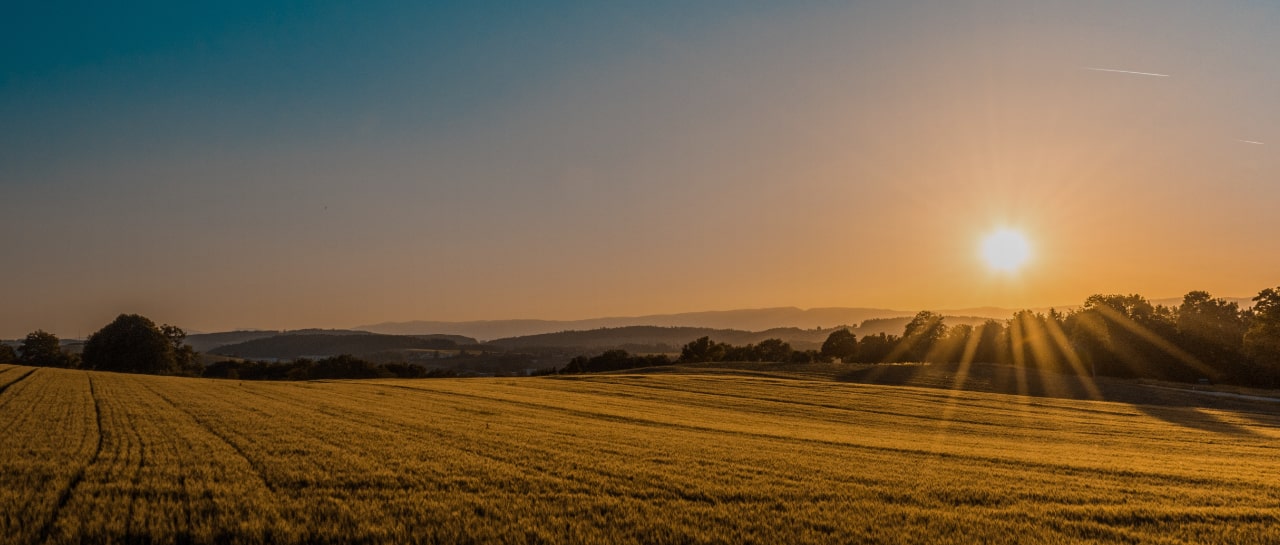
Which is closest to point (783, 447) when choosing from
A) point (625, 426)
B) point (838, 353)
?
point (625, 426)

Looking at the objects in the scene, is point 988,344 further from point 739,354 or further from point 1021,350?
point 739,354

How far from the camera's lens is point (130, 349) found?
9788 centimetres

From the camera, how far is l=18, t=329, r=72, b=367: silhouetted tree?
103 metres

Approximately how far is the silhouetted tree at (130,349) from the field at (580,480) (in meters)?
80.8

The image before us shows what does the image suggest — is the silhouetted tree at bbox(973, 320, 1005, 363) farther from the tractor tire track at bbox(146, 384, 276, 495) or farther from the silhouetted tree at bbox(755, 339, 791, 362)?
the tractor tire track at bbox(146, 384, 276, 495)

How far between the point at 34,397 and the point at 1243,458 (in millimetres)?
45699

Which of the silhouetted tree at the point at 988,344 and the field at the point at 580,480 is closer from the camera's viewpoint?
the field at the point at 580,480

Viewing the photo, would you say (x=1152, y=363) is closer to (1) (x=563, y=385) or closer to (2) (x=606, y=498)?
(1) (x=563, y=385)

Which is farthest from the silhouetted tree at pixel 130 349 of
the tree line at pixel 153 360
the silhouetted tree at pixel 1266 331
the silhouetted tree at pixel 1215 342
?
the silhouetted tree at pixel 1215 342

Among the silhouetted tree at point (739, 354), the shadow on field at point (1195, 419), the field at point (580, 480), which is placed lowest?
the shadow on field at point (1195, 419)

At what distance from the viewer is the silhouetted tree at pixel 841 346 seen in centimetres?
13038

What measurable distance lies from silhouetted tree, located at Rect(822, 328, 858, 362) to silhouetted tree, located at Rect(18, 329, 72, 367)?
12330 centimetres

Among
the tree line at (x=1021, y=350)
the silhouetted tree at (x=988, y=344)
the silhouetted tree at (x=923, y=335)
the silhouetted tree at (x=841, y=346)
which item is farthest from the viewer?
the silhouetted tree at (x=841, y=346)

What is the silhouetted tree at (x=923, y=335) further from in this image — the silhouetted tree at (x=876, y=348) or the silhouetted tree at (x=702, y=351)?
the silhouetted tree at (x=702, y=351)
